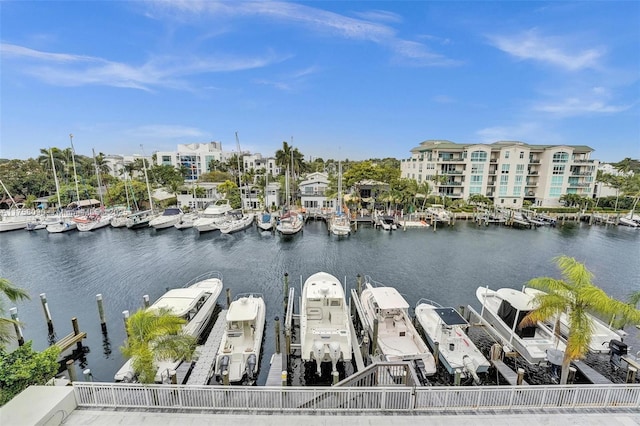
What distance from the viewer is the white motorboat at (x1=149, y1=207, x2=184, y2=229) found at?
42375 millimetres

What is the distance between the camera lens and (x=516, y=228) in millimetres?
44312

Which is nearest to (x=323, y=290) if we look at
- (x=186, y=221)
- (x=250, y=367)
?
(x=250, y=367)

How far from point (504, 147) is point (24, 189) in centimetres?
9659

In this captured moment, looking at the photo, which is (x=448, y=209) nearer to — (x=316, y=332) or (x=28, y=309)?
(x=316, y=332)

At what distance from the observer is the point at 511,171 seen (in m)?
56.2

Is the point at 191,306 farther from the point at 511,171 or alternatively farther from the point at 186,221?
the point at 511,171

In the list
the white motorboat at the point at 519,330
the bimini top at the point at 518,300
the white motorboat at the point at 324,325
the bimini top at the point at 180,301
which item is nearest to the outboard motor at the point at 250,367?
the white motorboat at the point at 324,325

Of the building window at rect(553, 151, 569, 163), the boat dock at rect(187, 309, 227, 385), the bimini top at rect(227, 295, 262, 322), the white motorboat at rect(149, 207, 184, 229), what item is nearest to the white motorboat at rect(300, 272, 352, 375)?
the bimini top at rect(227, 295, 262, 322)

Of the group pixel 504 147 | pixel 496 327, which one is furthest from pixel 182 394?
pixel 504 147

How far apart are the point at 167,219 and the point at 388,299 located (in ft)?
127

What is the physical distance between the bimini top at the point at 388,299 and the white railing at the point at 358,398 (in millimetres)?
7430

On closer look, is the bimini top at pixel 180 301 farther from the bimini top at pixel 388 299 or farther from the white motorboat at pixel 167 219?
the white motorboat at pixel 167 219

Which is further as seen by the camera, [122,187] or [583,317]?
[122,187]

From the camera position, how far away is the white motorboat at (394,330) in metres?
13.1
